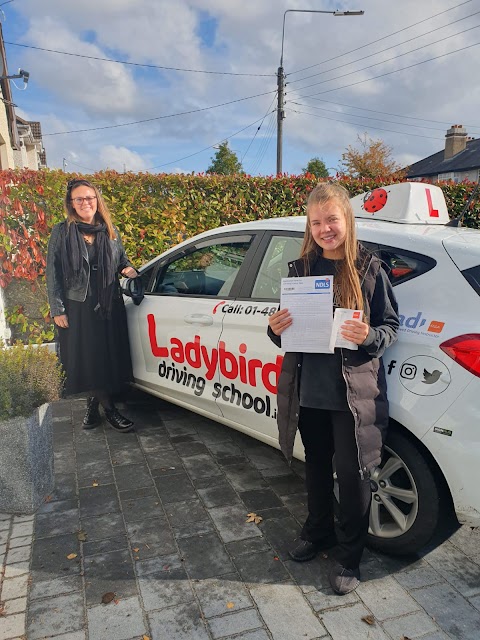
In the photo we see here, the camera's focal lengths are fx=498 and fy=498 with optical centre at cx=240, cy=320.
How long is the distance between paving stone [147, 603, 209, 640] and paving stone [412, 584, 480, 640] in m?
0.98

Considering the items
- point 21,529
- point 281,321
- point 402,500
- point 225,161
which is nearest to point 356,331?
point 281,321

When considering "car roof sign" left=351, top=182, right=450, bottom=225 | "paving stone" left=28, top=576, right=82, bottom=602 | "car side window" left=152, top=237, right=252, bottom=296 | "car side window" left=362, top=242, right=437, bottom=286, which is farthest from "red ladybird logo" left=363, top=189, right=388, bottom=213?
"paving stone" left=28, top=576, right=82, bottom=602

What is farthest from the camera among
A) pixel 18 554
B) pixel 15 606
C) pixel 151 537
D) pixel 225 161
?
pixel 225 161

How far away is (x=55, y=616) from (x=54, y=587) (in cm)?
19

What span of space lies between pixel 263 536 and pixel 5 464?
1.54 m

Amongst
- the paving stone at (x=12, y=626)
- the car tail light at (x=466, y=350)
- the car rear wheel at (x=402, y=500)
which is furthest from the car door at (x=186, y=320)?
the paving stone at (x=12, y=626)

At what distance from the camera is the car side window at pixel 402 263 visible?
234 cm

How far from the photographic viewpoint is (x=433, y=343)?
2168mm

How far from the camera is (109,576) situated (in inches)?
94.3

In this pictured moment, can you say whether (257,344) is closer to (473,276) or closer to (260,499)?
(260,499)

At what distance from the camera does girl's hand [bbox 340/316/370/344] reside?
2.00 metres

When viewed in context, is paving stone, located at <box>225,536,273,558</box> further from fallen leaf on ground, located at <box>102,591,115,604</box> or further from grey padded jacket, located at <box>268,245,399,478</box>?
grey padded jacket, located at <box>268,245,399,478</box>

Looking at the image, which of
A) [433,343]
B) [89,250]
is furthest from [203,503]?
[89,250]

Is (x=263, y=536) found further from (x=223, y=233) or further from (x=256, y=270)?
(x=223, y=233)
